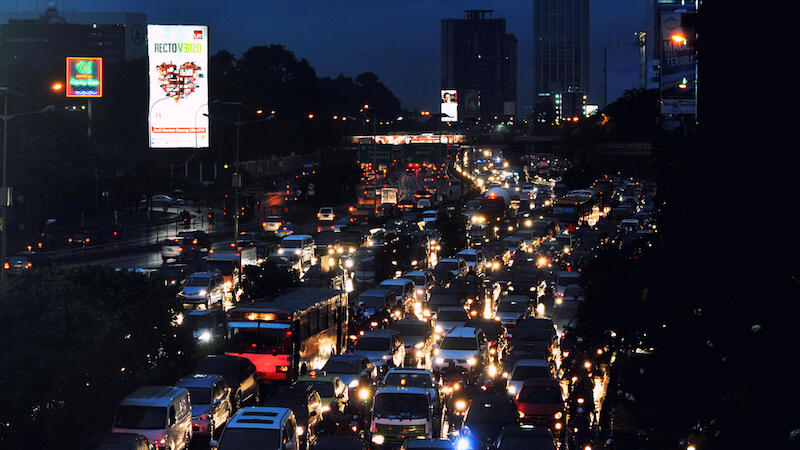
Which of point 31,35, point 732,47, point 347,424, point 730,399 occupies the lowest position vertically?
point 347,424

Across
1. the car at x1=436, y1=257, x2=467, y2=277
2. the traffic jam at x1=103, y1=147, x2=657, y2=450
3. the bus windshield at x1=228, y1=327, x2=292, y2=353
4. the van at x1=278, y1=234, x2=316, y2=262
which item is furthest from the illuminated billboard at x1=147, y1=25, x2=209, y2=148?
the bus windshield at x1=228, y1=327, x2=292, y2=353

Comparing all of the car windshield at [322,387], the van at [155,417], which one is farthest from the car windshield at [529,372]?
the van at [155,417]

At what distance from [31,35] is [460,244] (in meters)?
144

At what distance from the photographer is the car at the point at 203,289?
37081mm

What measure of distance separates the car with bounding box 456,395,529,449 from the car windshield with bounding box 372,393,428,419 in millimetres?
836

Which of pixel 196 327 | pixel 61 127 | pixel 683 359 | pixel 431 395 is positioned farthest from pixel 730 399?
pixel 61 127

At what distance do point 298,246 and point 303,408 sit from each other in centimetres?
2949

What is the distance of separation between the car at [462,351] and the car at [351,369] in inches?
110

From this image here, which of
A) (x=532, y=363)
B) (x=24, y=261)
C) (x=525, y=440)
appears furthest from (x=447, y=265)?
(x=525, y=440)

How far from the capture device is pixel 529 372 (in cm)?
2445

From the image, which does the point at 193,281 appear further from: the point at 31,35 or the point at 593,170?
the point at 31,35

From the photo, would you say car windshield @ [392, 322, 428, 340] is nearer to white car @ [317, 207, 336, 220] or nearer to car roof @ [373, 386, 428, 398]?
car roof @ [373, 386, 428, 398]

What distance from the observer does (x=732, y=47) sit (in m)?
13.5

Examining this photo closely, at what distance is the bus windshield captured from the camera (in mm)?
25844
